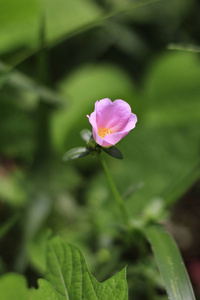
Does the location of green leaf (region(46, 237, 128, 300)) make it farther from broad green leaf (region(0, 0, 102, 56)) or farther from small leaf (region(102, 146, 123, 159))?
broad green leaf (region(0, 0, 102, 56))

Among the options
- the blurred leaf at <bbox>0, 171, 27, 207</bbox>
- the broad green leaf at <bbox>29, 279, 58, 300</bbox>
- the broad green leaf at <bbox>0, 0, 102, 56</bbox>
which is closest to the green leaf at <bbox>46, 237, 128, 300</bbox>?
the broad green leaf at <bbox>29, 279, 58, 300</bbox>

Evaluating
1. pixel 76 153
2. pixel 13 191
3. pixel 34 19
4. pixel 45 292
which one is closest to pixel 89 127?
pixel 13 191

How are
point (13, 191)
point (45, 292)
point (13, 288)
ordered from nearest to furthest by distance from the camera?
point (45, 292), point (13, 288), point (13, 191)

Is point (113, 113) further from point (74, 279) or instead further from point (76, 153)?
point (74, 279)

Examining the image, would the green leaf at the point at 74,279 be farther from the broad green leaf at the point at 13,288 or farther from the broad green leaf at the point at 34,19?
the broad green leaf at the point at 34,19

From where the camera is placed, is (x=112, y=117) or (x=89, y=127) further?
(x=89, y=127)

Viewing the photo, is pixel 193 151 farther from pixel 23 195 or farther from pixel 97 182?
pixel 23 195
